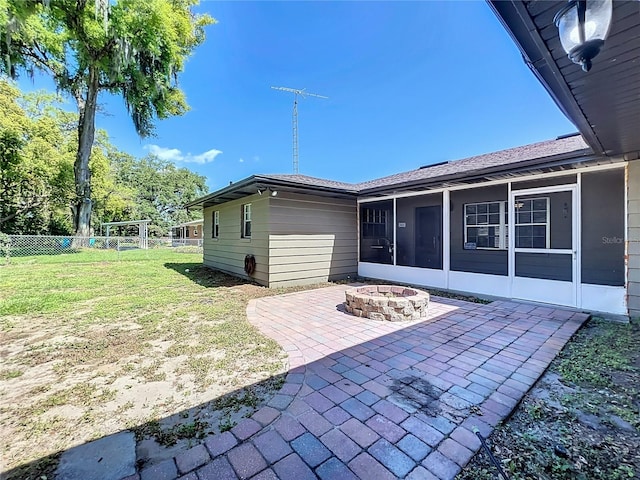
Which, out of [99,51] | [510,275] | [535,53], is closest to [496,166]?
[510,275]

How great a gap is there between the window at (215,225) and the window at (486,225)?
8268mm

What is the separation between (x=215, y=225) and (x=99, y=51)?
10.2 m

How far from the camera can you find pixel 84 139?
565 inches

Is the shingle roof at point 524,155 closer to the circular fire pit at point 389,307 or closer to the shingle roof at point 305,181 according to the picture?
the shingle roof at point 305,181

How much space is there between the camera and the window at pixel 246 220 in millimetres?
7959

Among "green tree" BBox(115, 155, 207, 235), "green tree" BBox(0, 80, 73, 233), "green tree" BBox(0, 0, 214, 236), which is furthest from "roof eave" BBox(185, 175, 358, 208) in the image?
"green tree" BBox(115, 155, 207, 235)

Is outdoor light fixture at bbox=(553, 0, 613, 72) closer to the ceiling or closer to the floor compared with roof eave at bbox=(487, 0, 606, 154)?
closer to the floor

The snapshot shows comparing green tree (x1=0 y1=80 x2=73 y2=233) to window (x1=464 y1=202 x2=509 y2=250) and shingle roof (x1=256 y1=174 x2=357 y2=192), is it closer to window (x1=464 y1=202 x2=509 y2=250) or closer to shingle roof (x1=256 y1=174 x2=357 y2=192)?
shingle roof (x1=256 y1=174 x2=357 y2=192)

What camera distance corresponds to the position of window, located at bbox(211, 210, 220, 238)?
33.2 feet

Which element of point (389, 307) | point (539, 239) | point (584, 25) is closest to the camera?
point (584, 25)

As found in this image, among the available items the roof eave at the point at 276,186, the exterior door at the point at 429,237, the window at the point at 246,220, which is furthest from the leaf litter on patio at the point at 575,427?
the window at the point at 246,220

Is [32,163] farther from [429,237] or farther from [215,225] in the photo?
[429,237]

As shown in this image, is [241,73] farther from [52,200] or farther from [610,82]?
[52,200]

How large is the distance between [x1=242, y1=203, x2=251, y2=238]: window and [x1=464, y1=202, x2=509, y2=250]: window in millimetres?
6276
